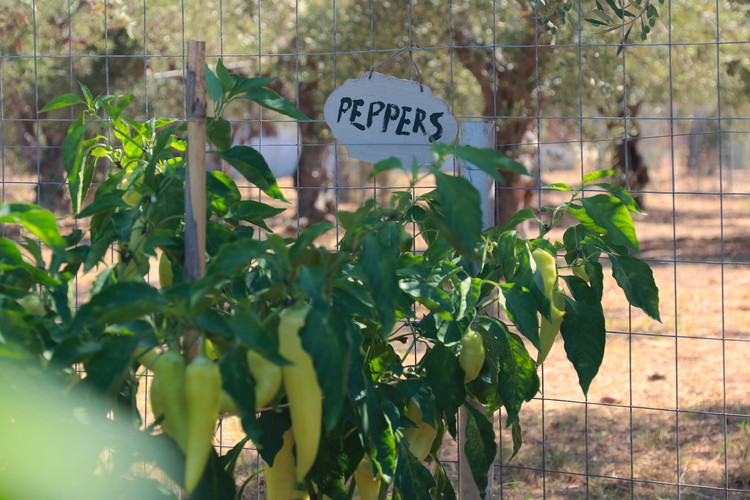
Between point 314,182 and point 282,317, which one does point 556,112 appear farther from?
point 282,317

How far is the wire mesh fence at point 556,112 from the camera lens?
2.25 m

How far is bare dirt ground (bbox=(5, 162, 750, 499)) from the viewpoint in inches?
91.4

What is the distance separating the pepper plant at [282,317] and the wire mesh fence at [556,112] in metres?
0.41

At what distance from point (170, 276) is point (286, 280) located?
1.13ft

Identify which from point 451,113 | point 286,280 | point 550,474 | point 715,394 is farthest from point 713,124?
point 286,280

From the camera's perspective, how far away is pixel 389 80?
164 cm

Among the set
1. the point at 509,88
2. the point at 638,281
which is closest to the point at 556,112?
the point at 509,88

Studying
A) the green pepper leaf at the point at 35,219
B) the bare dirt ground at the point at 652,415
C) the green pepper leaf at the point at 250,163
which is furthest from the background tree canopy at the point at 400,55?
the green pepper leaf at the point at 35,219

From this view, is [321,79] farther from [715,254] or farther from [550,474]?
[550,474]

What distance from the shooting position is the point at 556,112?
7.73 meters

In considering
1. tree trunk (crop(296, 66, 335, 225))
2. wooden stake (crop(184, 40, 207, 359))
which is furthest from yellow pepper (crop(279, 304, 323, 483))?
tree trunk (crop(296, 66, 335, 225))

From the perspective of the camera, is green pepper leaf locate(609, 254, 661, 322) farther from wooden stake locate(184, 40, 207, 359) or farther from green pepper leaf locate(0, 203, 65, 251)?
green pepper leaf locate(0, 203, 65, 251)

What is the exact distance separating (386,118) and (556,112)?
633cm

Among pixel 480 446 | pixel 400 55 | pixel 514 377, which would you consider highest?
pixel 400 55
